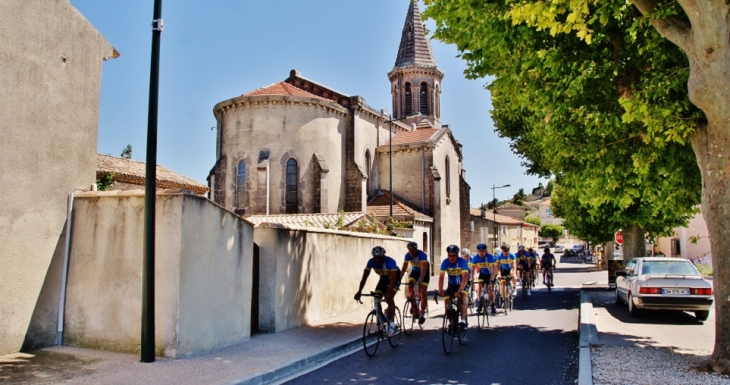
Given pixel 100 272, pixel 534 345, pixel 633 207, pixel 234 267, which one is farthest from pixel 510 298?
pixel 100 272

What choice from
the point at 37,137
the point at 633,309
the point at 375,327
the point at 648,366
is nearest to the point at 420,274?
the point at 375,327

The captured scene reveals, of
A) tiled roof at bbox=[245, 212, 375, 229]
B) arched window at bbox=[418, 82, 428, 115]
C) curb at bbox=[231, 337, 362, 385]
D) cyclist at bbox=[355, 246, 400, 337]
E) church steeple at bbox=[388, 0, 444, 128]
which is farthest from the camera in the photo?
arched window at bbox=[418, 82, 428, 115]

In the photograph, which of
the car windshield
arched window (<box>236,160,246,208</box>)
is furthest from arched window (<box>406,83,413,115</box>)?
the car windshield

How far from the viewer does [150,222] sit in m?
7.64

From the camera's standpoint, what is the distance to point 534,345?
9.80 meters

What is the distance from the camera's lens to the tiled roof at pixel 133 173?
20.0m

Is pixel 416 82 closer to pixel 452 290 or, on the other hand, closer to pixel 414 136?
pixel 414 136

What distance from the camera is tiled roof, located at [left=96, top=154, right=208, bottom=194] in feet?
65.8

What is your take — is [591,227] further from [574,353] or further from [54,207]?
[54,207]

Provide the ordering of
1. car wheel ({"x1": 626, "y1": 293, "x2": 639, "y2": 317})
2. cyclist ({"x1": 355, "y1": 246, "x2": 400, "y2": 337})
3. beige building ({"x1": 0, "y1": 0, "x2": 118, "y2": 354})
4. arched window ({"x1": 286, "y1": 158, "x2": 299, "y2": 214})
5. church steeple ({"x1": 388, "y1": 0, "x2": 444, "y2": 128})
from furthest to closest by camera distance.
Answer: church steeple ({"x1": 388, "y1": 0, "x2": 444, "y2": 128}) < arched window ({"x1": 286, "y1": 158, "x2": 299, "y2": 214}) < car wheel ({"x1": 626, "y1": 293, "x2": 639, "y2": 317}) < cyclist ({"x1": 355, "y1": 246, "x2": 400, "y2": 337}) < beige building ({"x1": 0, "y1": 0, "x2": 118, "y2": 354})

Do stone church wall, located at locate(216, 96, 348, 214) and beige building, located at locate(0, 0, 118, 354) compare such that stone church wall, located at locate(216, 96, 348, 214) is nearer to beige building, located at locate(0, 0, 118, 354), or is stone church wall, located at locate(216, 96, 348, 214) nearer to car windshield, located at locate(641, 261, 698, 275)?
car windshield, located at locate(641, 261, 698, 275)

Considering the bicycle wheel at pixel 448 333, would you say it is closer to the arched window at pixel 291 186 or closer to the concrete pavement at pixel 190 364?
the concrete pavement at pixel 190 364

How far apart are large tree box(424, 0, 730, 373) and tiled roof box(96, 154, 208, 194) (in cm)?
1426

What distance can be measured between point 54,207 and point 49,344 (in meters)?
2.20
